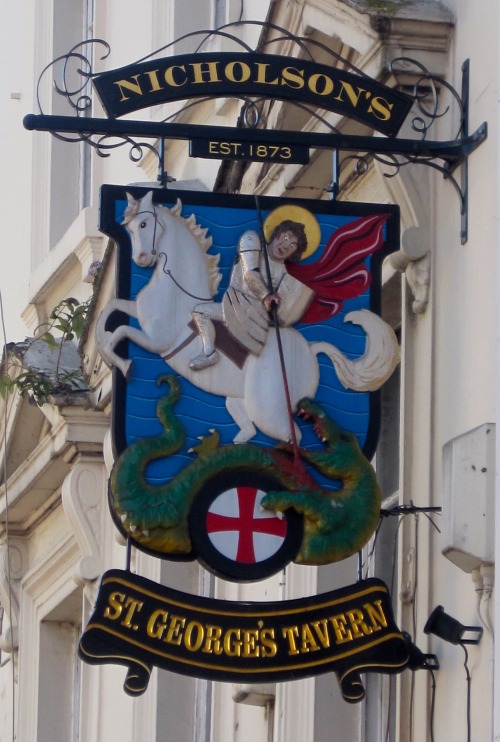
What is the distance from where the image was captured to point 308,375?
7.11 metres

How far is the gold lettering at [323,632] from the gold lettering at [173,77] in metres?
2.09

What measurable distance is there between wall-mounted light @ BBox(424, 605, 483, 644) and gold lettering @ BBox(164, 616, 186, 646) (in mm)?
898

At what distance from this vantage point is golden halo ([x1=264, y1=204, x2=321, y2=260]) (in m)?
7.23

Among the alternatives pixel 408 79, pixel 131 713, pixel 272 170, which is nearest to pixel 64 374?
pixel 131 713

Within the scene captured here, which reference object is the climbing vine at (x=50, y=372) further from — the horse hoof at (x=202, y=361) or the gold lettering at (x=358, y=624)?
the gold lettering at (x=358, y=624)

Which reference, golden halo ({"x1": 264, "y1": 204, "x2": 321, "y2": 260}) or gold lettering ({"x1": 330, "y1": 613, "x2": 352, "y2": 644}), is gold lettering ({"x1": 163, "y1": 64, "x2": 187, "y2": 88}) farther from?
gold lettering ({"x1": 330, "y1": 613, "x2": 352, "y2": 644})

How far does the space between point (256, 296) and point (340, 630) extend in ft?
4.04

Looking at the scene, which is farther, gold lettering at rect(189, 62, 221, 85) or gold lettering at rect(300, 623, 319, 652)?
gold lettering at rect(189, 62, 221, 85)

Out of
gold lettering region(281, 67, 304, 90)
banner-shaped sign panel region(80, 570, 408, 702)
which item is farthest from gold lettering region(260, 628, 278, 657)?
gold lettering region(281, 67, 304, 90)

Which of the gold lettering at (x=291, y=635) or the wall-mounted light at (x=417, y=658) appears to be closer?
the gold lettering at (x=291, y=635)

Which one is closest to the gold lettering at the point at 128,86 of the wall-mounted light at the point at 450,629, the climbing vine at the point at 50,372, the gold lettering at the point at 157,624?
the gold lettering at the point at 157,624

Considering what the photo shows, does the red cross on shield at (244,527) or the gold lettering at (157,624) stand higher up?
the red cross on shield at (244,527)

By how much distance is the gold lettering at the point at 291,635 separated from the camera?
6.82 m

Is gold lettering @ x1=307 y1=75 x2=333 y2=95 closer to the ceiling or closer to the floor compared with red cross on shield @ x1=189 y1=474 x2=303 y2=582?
closer to the ceiling
